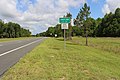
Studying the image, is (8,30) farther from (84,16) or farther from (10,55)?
(10,55)

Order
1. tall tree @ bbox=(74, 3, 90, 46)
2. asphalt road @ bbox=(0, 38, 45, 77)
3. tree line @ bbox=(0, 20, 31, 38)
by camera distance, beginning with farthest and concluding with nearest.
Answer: tree line @ bbox=(0, 20, 31, 38) < tall tree @ bbox=(74, 3, 90, 46) < asphalt road @ bbox=(0, 38, 45, 77)

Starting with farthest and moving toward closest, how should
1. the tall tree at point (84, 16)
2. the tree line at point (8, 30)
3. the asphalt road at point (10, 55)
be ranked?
the tree line at point (8, 30)
the tall tree at point (84, 16)
the asphalt road at point (10, 55)

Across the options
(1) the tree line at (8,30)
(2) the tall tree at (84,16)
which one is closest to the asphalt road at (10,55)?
(2) the tall tree at (84,16)

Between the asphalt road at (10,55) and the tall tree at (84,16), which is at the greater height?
the tall tree at (84,16)

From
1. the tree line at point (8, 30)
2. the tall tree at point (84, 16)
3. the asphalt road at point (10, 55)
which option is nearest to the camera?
the asphalt road at point (10, 55)

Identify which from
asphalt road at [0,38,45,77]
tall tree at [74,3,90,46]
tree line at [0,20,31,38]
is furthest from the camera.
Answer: tree line at [0,20,31,38]

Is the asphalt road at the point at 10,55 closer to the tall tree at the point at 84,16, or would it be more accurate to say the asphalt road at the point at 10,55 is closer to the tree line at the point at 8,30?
the tall tree at the point at 84,16

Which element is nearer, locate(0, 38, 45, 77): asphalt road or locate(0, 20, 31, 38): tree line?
locate(0, 38, 45, 77): asphalt road

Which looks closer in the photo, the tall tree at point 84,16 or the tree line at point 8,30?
the tall tree at point 84,16

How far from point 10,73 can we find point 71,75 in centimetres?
249

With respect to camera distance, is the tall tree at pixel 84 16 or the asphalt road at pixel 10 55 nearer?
the asphalt road at pixel 10 55

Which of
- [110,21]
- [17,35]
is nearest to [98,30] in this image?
[110,21]

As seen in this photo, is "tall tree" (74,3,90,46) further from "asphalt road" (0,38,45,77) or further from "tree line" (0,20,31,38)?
"tree line" (0,20,31,38)

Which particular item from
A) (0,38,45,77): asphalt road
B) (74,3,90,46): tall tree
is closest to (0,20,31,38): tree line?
(74,3,90,46): tall tree
